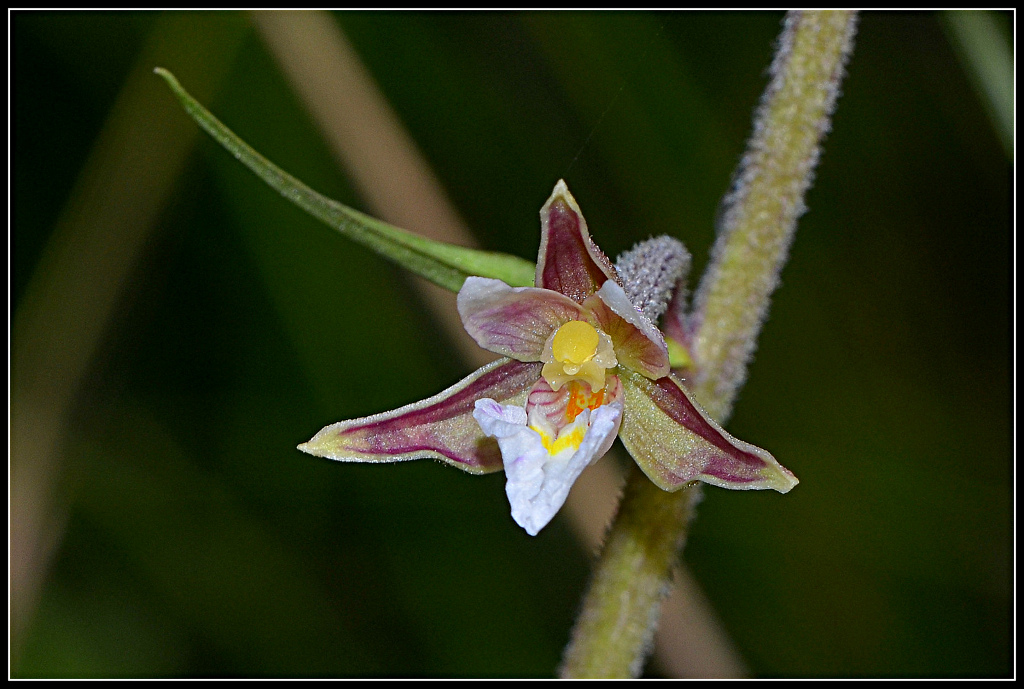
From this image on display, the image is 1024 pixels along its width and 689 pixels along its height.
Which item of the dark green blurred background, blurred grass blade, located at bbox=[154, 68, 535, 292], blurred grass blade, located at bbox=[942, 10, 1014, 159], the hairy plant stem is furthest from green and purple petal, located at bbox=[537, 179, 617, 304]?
the dark green blurred background

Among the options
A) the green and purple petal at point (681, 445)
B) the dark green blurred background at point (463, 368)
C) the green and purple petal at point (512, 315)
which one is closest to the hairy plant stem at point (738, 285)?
the green and purple petal at point (681, 445)

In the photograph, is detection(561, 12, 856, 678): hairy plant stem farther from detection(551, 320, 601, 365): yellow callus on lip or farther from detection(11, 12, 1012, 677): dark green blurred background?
detection(11, 12, 1012, 677): dark green blurred background

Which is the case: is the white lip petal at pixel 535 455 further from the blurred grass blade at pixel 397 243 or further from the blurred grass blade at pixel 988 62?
the blurred grass blade at pixel 988 62

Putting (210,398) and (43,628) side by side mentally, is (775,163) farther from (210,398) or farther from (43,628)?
(43,628)

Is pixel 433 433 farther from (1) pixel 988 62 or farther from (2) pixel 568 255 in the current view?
(1) pixel 988 62

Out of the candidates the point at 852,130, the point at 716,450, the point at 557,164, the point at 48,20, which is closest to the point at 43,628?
the point at 48,20

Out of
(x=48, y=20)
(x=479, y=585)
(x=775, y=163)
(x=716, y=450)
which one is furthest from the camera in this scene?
(x=479, y=585)
